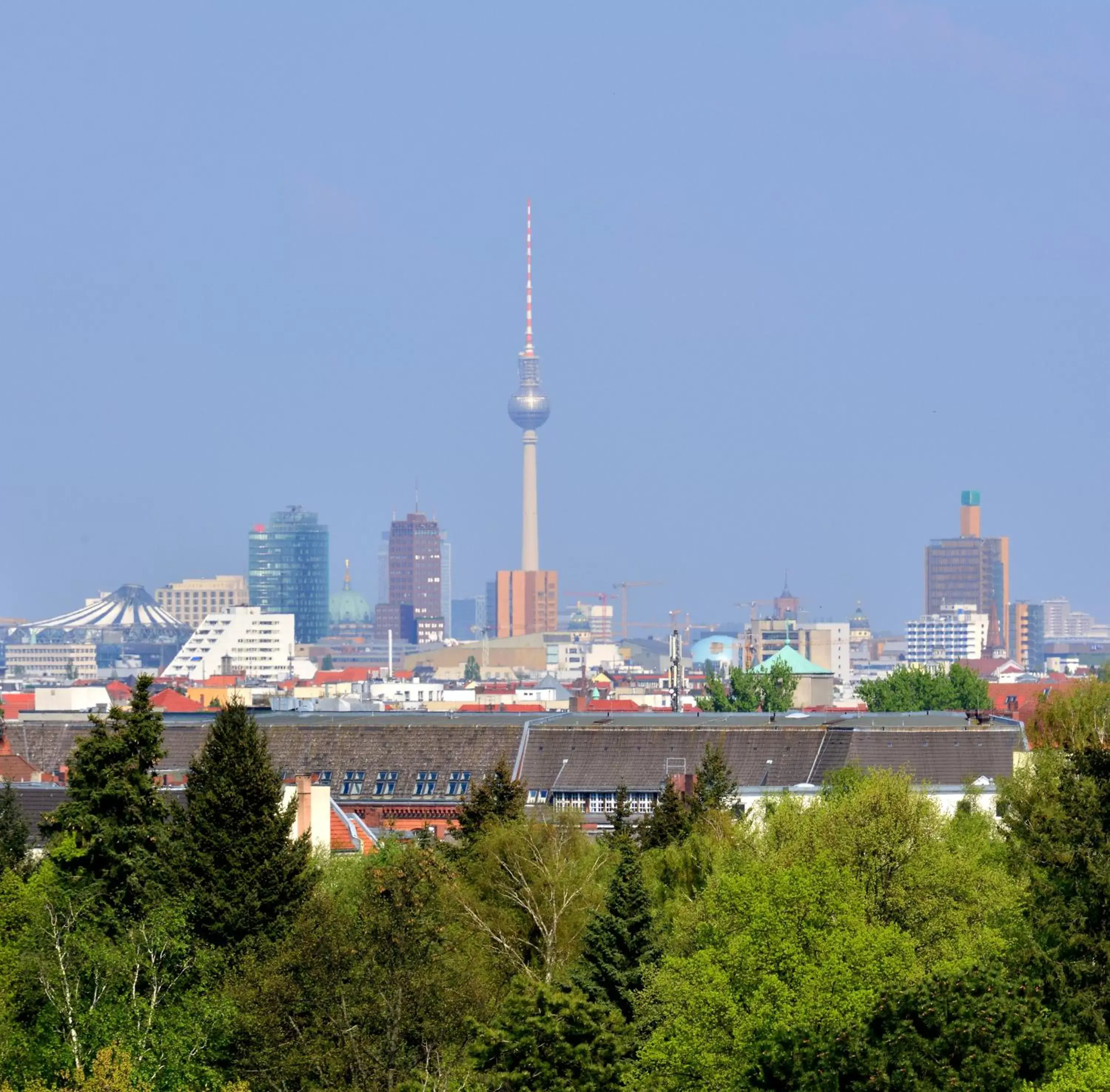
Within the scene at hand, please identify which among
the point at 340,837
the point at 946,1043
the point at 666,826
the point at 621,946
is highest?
the point at 666,826

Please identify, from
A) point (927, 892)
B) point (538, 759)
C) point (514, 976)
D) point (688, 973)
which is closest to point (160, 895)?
point (514, 976)

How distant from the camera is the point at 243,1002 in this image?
47719mm

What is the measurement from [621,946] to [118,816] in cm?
972

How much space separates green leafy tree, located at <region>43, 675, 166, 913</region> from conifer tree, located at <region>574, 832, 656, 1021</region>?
8.05 metres

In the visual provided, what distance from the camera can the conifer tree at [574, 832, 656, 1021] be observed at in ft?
166

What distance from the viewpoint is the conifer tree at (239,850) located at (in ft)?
171

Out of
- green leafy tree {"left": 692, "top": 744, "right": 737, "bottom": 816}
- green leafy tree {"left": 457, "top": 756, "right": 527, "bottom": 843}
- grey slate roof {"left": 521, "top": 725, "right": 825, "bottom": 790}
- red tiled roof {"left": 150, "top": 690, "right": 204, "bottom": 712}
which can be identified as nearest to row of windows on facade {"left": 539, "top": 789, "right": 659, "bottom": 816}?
grey slate roof {"left": 521, "top": 725, "right": 825, "bottom": 790}

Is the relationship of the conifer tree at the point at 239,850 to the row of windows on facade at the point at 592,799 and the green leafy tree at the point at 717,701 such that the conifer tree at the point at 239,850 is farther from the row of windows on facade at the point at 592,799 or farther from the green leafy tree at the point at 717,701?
the green leafy tree at the point at 717,701

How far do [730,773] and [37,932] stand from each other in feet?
129

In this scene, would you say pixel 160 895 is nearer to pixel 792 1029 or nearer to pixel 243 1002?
pixel 243 1002

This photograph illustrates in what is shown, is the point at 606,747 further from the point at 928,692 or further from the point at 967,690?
the point at 967,690

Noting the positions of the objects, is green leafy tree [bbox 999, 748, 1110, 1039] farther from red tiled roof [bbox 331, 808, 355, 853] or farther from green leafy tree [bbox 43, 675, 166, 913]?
red tiled roof [bbox 331, 808, 355, 853]

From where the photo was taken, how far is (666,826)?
70062mm

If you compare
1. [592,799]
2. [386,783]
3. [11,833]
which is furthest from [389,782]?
[11,833]
